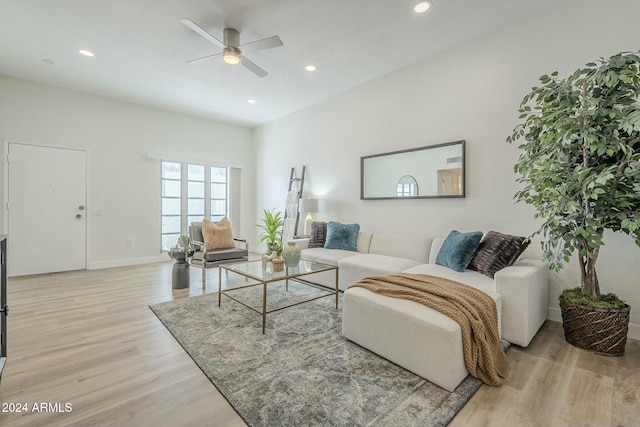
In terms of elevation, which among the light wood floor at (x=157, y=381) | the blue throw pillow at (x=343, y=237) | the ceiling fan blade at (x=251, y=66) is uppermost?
the ceiling fan blade at (x=251, y=66)

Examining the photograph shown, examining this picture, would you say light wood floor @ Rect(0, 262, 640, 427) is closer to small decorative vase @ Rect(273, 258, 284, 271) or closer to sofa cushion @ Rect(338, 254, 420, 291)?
small decorative vase @ Rect(273, 258, 284, 271)

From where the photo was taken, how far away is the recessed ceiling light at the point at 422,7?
8.59ft

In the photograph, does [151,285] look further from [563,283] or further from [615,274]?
[615,274]

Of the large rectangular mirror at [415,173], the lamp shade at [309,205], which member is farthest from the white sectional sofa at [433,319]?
the lamp shade at [309,205]

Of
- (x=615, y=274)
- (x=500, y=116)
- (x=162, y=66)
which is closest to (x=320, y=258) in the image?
(x=500, y=116)

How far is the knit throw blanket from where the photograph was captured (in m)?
1.77

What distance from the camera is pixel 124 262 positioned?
519 centimetres

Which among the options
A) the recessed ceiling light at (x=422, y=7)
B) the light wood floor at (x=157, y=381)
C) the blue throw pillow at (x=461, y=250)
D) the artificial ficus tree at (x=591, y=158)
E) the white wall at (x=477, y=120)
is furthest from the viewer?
the blue throw pillow at (x=461, y=250)

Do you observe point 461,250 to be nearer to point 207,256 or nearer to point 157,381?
point 157,381

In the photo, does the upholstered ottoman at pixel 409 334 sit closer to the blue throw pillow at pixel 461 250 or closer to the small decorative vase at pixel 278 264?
the blue throw pillow at pixel 461 250

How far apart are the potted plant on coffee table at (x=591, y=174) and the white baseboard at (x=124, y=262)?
5.94 metres

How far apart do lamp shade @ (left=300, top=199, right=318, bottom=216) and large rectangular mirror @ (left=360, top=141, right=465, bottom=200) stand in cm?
96

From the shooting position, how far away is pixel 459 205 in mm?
3406

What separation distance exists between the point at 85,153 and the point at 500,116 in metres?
6.16
